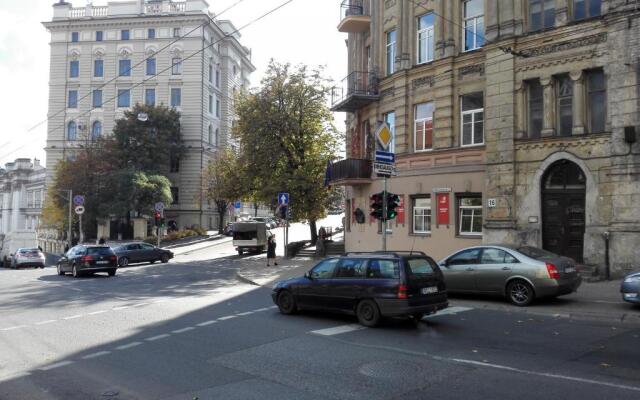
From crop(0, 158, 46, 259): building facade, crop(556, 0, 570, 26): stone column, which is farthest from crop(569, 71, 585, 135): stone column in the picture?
crop(0, 158, 46, 259): building facade

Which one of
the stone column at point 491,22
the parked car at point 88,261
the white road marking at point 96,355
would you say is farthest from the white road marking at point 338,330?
the parked car at point 88,261

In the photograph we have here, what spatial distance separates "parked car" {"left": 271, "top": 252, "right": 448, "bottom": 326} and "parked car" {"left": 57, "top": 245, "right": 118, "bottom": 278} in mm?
16450

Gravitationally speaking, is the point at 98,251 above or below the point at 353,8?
below

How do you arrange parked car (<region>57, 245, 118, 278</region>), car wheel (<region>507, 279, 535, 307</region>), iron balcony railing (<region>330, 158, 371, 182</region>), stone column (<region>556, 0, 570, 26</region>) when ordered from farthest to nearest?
iron balcony railing (<region>330, 158, 371, 182</region>)
parked car (<region>57, 245, 118, 278</region>)
stone column (<region>556, 0, 570, 26</region>)
car wheel (<region>507, 279, 535, 307</region>)

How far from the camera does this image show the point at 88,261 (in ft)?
82.5

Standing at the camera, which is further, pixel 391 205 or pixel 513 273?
pixel 391 205

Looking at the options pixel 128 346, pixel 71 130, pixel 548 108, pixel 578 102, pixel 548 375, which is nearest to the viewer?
pixel 548 375

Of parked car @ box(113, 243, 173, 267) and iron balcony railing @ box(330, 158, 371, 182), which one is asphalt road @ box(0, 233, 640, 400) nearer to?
iron balcony railing @ box(330, 158, 371, 182)

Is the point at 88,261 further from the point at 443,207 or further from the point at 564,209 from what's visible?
the point at 564,209

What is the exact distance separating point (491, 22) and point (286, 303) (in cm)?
1410

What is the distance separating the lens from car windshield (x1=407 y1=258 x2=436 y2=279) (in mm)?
10625

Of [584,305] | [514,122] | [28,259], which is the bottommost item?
[28,259]

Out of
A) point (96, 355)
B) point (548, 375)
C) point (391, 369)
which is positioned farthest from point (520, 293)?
point (96, 355)

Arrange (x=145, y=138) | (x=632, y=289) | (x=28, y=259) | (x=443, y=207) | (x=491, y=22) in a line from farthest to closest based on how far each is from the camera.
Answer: (x=145, y=138) → (x=28, y=259) → (x=443, y=207) → (x=491, y=22) → (x=632, y=289)
